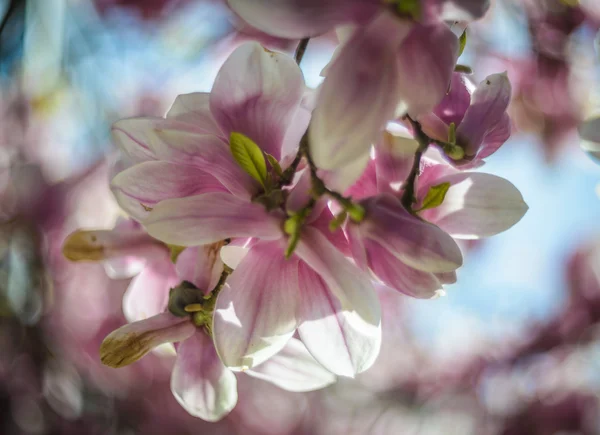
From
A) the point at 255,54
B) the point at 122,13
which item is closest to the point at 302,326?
the point at 255,54

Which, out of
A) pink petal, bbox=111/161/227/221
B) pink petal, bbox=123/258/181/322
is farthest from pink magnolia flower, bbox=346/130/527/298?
pink petal, bbox=123/258/181/322

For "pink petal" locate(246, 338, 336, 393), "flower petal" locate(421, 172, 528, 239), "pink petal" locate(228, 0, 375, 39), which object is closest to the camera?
"pink petal" locate(228, 0, 375, 39)

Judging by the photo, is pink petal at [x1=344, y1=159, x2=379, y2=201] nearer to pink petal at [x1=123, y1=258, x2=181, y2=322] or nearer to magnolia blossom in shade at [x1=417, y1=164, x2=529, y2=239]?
magnolia blossom in shade at [x1=417, y1=164, x2=529, y2=239]

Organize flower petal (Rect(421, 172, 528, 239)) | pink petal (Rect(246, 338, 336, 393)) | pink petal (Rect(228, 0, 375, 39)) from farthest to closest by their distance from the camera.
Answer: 1. pink petal (Rect(246, 338, 336, 393))
2. flower petal (Rect(421, 172, 528, 239))
3. pink petal (Rect(228, 0, 375, 39))

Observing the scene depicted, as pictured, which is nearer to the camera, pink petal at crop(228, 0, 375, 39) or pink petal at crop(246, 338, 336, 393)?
pink petal at crop(228, 0, 375, 39)

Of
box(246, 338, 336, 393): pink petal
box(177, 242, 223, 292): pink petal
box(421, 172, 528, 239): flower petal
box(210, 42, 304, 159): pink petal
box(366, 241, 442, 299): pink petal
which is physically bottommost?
box(246, 338, 336, 393): pink petal

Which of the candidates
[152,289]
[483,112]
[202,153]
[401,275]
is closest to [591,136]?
[483,112]

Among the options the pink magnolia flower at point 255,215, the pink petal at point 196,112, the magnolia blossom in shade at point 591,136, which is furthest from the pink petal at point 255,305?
the magnolia blossom in shade at point 591,136

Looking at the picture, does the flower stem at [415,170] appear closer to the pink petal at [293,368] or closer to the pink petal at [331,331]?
the pink petal at [331,331]
